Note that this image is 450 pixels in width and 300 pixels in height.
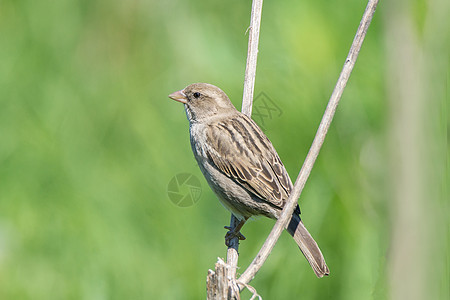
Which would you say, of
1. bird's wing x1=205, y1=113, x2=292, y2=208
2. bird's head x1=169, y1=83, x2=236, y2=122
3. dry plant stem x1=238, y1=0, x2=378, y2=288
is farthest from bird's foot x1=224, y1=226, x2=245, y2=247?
dry plant stem x1=238, y1=0, x2=378, y2=288

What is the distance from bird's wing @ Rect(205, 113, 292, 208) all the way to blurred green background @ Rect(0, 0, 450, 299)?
0.14 meters

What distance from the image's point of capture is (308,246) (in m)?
2.38

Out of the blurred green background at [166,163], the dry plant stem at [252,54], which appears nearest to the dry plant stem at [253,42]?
the dry plant stem at [252,54]

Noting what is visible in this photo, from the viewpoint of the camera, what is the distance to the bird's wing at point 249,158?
271cm

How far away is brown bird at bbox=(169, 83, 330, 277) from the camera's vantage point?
272cm

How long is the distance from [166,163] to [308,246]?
1126 mm

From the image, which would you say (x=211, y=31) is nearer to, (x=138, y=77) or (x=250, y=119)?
(x=138, y=77)

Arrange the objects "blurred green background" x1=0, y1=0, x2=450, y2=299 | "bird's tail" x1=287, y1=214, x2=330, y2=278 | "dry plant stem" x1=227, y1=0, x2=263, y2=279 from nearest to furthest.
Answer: "bird's tail" x1=287, y1=214, x2=330, y2=278
"dry plant stem" x1=227, y1=0, x2=263, y2=279
"blurred green background" x1=0, y1=0, x2=450, y2=299

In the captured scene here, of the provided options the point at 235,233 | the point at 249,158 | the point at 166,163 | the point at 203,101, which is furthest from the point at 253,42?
the point at 166,163

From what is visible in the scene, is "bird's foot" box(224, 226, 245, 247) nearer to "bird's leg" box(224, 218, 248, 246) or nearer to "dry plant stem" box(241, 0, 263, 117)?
"bird's leg" box(224, 218, 248, 246)

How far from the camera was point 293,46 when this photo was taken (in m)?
3.05

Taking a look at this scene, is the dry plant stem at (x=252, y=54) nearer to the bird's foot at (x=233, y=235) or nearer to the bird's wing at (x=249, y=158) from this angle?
the bird's foot at (x=233, y=235)

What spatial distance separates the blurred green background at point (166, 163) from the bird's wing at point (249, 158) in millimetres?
144

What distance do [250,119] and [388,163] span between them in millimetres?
1917
